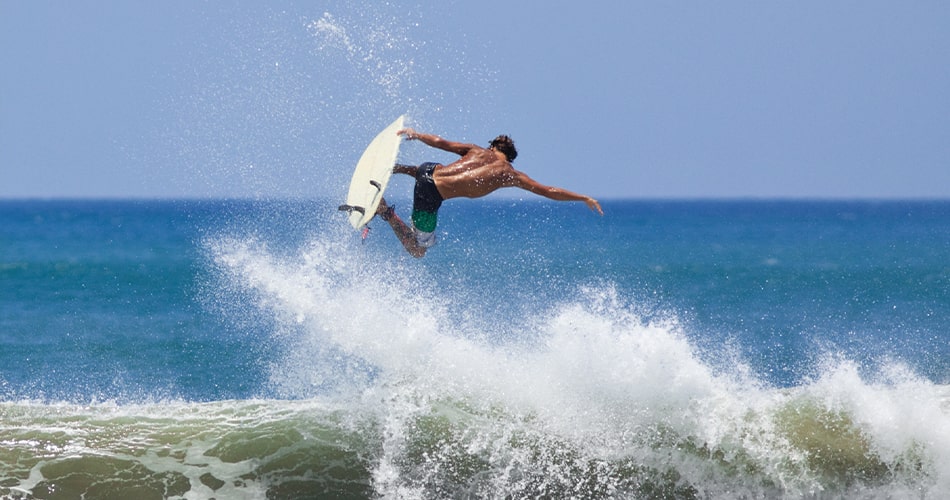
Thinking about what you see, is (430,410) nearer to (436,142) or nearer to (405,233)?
(405,233)

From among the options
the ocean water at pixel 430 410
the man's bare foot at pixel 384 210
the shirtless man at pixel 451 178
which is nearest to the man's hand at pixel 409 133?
the shirtless man at pixel 451 178

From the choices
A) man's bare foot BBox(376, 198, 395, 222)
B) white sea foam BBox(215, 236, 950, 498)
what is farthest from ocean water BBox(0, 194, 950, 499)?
man's bare foot BBox(376, 198, 395, 222)

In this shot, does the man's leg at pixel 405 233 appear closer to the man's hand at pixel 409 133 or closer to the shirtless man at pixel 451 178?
the shirtless man at pixel 451 178

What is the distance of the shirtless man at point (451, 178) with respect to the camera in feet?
30.1

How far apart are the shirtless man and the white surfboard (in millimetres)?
168

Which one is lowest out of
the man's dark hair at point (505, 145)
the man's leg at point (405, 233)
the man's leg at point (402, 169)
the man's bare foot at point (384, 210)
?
the man's leg at point (405, 233)

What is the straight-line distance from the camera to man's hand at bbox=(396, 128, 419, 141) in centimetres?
930

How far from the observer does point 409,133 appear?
9.34 metres

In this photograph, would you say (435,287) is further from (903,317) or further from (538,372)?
(538,372)

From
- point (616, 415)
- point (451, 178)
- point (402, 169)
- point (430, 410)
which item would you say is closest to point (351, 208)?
point (402, 169)

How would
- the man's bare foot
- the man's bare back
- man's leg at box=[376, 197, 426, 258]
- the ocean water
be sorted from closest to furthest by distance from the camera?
the ocean water
the man's bare back
the man's bare foot
man's leg at box=[376, 197, 426, 258]

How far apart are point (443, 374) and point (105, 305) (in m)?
13.5

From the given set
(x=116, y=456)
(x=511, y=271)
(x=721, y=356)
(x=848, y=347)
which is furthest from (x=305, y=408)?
(x=511, y=271)

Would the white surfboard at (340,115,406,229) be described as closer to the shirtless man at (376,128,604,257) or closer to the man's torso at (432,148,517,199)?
the shirtless man at (376,128,604,257)
